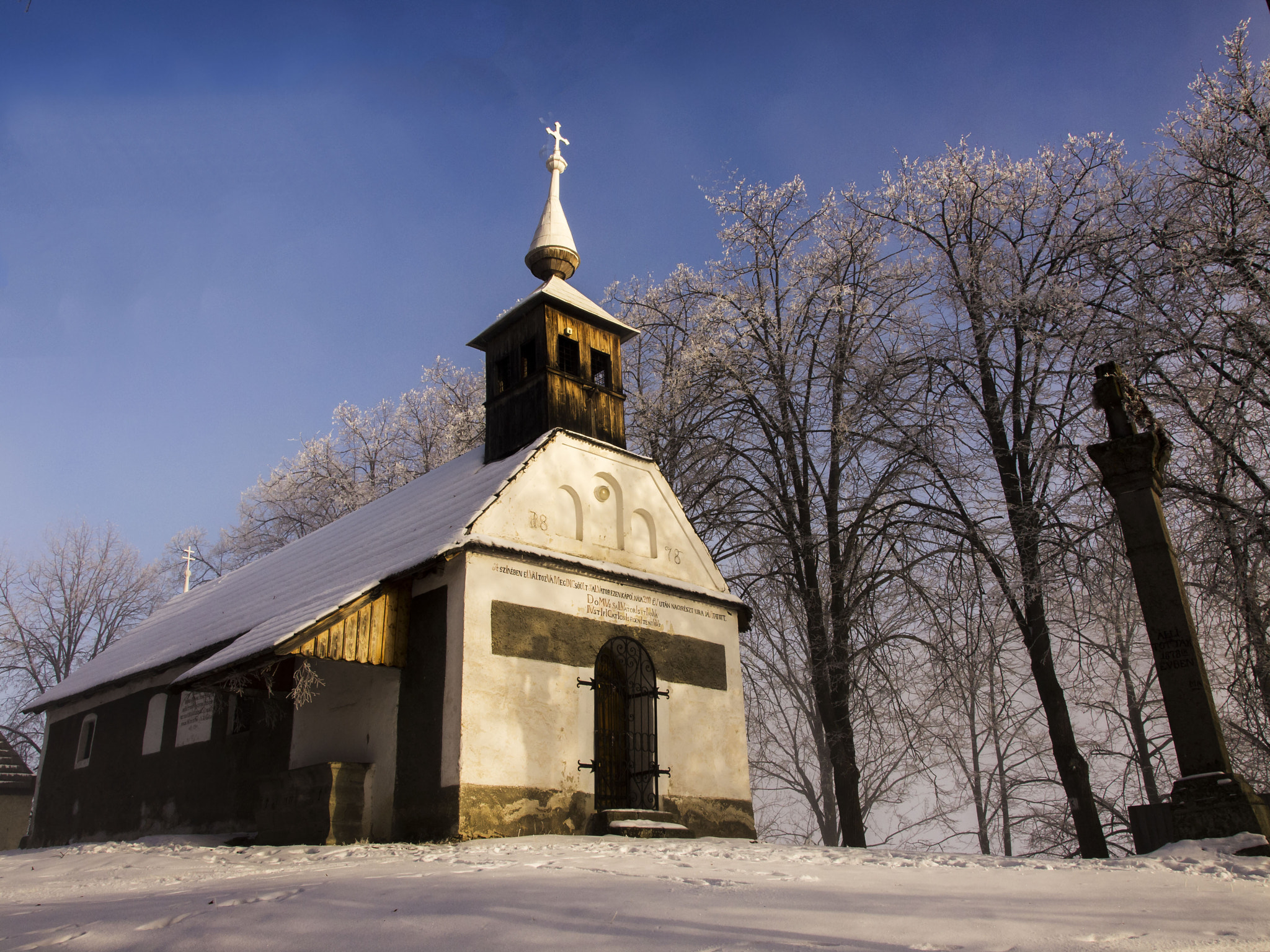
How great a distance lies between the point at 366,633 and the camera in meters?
12.6

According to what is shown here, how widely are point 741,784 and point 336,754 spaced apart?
21.7ft

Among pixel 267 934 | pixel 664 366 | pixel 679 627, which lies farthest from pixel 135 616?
pixel 267 934

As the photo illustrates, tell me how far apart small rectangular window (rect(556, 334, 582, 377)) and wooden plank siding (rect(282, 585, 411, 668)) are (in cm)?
574

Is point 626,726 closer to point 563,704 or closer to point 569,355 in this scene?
point 563,704

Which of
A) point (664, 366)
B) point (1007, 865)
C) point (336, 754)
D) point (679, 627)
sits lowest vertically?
point (1007, 865)

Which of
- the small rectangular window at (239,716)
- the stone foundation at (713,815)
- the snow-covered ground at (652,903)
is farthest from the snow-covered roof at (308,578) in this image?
the stone foundation at (713,815)

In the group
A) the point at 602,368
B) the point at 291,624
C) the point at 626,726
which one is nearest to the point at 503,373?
the point at 602,368

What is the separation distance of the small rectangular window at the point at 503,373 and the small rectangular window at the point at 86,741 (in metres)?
12.1

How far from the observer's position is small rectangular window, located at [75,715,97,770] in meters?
19.9

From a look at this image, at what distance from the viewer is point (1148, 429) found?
10219mm

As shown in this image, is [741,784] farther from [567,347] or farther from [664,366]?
[664,366]

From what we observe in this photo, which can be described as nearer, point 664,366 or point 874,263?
point 874,263

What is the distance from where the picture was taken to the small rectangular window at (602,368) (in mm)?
17641

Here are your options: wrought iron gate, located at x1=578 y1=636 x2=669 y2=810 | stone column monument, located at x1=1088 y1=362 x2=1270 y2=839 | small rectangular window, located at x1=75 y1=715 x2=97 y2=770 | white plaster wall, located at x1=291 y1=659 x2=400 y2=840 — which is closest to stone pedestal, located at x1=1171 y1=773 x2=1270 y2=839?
stone column monument, located at x1=1088 y1=362 x2=1270 y2=839
